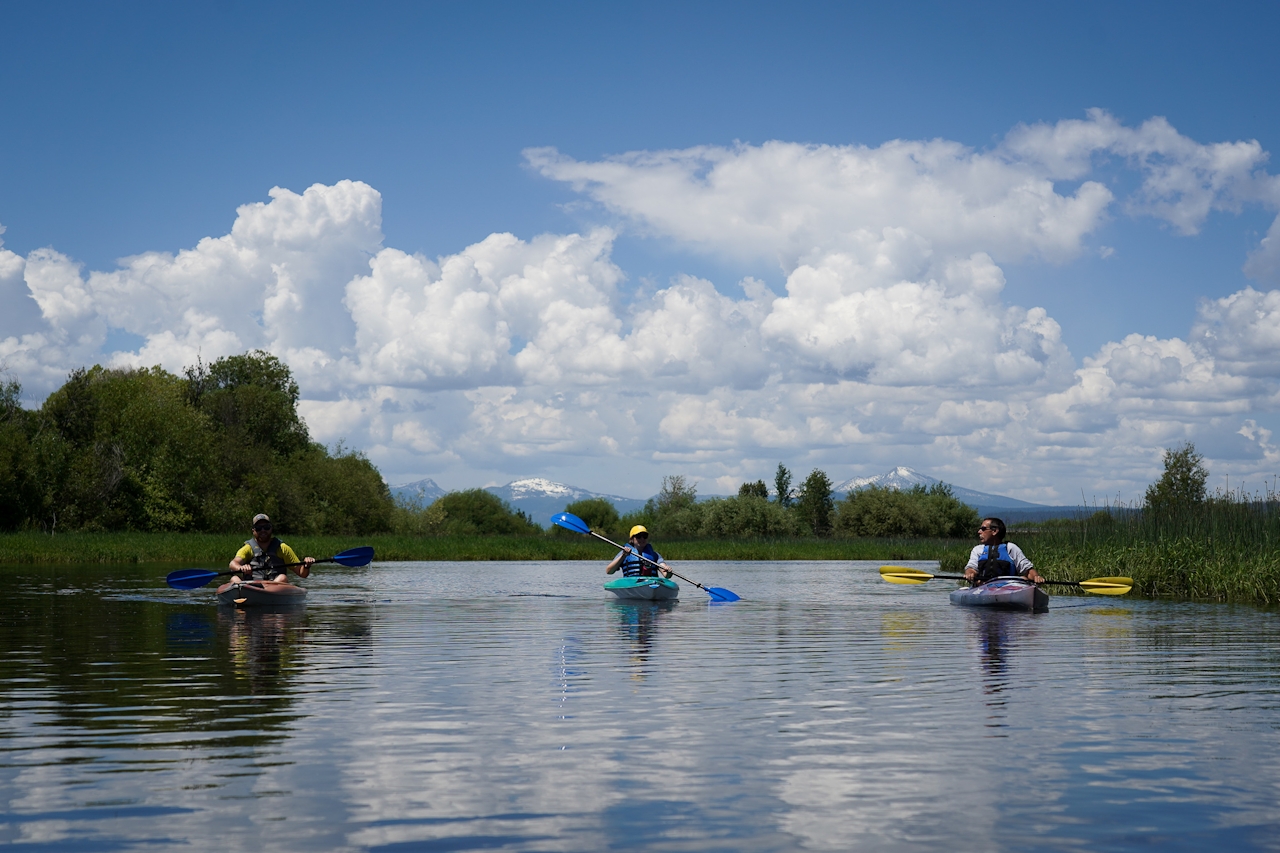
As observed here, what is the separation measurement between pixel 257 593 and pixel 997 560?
11802 millimetres

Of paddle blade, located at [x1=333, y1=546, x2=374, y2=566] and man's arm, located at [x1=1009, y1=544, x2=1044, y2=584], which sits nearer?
man's arm, located at [x1=1009, y1=544, x2=1044, y2=584]

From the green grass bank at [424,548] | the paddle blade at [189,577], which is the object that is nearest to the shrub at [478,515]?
the green grass bank at [424,548]

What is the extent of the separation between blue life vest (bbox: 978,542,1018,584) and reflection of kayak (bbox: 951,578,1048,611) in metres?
0.19

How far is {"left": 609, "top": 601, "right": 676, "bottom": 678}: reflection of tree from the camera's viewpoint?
38.2 feet

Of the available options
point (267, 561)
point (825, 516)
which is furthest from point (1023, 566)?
point (825, 516)

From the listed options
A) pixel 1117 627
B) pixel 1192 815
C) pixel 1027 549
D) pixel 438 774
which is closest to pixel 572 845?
pixel 438 774

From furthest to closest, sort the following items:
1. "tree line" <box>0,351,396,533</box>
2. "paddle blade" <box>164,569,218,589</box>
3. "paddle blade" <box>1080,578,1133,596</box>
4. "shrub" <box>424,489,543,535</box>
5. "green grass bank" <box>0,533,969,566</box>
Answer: "shrub" <box>424,489,543,535</box>
"tree line" <box>0,351,396,533</box>
"green grass bank" <box>0,533,969,566</box>
"paddle blade" <box>164,569,218,589</box>
"paddle blade" <box>1080,578,1133,596</box>

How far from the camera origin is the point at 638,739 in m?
7.05

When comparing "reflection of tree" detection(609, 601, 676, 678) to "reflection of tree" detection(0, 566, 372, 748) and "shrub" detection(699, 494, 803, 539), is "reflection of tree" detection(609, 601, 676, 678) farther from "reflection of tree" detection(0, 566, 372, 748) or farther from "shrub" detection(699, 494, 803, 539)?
"shrub" detection(699, 494, 803, 539)

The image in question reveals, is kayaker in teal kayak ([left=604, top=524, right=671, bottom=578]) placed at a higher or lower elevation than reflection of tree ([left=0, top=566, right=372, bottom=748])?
higher

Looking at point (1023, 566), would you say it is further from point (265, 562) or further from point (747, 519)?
point (747, 519)

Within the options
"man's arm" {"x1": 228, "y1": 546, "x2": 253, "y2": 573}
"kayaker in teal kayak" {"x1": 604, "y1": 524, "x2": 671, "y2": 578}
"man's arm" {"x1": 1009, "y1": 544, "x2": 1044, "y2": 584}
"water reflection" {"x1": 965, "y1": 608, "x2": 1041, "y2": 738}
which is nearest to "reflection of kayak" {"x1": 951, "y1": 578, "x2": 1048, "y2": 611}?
"water reflection" {"x1": 965, "y1": 608, "x2": 1041, "y2": 738}

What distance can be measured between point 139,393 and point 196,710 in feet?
189

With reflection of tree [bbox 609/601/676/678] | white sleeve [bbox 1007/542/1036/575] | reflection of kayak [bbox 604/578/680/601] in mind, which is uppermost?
white sleeve [bbox 1007/542/1036/575]
